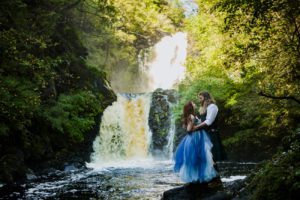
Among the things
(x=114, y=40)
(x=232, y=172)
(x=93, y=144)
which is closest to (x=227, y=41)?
(x=232, y=172)

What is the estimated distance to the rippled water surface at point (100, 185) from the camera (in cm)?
1005

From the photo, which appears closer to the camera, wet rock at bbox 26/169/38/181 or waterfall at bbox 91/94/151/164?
wet rock at bbox 26/169/38/181

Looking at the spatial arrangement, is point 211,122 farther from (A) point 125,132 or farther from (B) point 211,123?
(A) point 125,132

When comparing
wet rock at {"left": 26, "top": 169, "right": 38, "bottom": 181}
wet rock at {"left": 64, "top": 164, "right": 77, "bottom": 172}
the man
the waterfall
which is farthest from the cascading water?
the man

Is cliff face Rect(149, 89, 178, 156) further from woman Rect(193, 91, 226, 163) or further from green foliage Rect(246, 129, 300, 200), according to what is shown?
green foliage Rect(246, 129, 300, 200)

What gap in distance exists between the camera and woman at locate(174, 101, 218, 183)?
289 inches

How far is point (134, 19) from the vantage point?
3584 cm

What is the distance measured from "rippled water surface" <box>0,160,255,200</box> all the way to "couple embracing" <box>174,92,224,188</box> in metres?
1.36

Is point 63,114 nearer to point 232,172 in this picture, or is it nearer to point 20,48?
point 20,48

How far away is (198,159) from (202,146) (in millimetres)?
278

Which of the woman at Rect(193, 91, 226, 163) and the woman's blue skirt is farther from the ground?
the woman at Rect(193, 91, 226, 163)

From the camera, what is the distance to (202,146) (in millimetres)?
7457

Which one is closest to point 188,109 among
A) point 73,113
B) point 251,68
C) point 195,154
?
point 195,154

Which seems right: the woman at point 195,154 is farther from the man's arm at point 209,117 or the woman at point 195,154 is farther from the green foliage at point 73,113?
the green foliage at point 73,113
